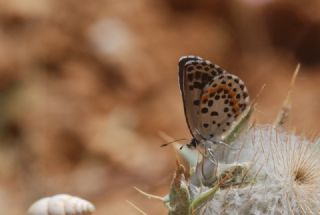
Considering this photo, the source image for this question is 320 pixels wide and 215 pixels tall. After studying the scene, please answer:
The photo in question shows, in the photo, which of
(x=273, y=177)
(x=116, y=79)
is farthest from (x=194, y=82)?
(x=116, y=79)

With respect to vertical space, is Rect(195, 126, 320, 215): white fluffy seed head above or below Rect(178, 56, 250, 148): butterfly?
below

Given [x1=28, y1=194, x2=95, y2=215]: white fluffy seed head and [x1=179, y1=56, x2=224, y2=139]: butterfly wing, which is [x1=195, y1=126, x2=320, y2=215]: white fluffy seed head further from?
[x1=28, y1=194, x2=95, y2=215]: white fluffy seed head

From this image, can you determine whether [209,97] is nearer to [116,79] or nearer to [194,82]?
[194,82]

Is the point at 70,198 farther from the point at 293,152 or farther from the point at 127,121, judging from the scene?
the point at 127,121

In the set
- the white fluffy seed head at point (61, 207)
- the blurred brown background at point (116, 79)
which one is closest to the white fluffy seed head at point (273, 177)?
the white fluffy seed head at point (61, 207)

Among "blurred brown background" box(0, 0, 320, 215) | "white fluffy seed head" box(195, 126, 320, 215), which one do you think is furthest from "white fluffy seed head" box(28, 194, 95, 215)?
"blurred brown background" box(0, 0, 320, 215)

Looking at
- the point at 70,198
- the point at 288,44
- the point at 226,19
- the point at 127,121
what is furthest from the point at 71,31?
the point at 70,198

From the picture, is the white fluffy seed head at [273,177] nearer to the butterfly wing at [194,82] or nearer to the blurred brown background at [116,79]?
the butterfly wing at [194,82]
